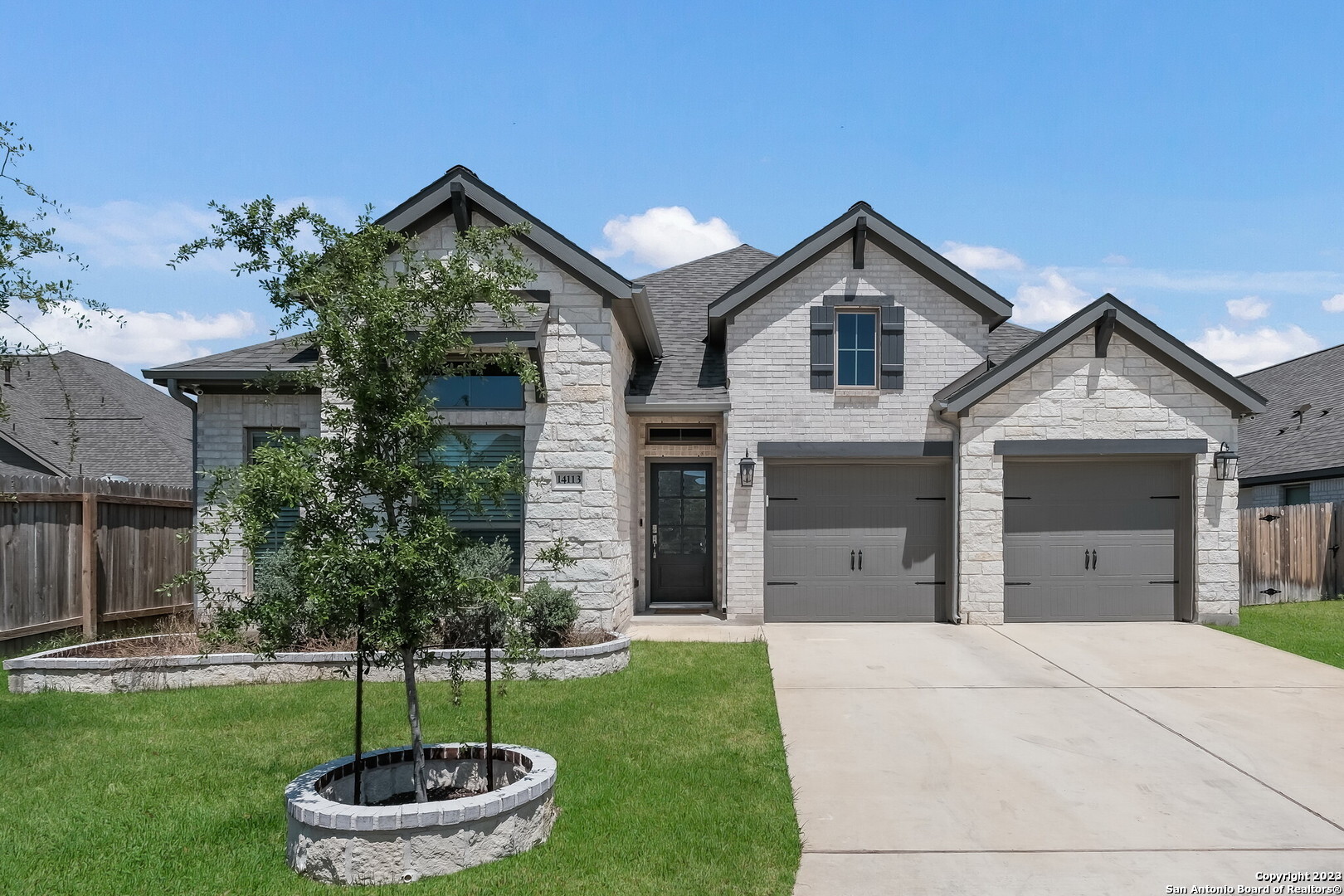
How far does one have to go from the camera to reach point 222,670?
8.80m

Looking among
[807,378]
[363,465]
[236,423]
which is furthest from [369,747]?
[807,378]

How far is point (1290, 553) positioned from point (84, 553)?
18799mm

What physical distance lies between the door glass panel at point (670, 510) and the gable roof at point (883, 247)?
3121mm

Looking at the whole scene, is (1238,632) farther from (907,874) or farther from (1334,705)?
(907,874)

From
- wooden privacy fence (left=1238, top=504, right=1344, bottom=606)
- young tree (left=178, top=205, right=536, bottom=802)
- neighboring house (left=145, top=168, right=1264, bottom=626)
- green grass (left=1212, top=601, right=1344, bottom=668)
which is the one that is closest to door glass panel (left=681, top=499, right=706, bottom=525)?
neighboring house (left=145, top=168, right=1264, bottom=626)

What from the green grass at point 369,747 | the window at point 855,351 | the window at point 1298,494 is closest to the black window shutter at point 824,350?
the window at point 855,351

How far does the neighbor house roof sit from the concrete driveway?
10.0m

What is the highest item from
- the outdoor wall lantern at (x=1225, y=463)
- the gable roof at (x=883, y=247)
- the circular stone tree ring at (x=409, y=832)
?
the gable roof at (x=883, y=247)

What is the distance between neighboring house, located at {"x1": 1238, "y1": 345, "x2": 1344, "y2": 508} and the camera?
17.8 m

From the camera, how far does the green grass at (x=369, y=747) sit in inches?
175

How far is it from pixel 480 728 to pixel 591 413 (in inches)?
190

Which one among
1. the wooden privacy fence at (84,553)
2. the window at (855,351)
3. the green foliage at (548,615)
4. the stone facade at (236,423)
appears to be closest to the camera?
the green foliage at (548,615)

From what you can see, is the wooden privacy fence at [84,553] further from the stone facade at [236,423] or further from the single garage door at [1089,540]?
the single garage door at [1089,540]

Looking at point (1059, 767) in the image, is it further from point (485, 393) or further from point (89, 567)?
point (89, 567)
